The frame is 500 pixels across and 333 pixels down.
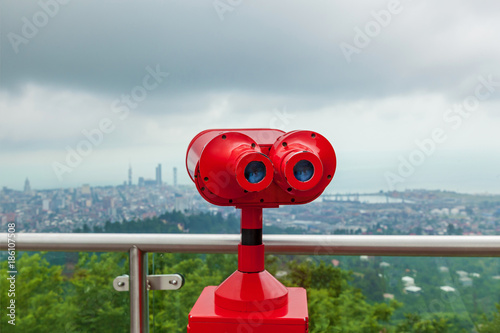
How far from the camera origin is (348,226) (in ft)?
5.11

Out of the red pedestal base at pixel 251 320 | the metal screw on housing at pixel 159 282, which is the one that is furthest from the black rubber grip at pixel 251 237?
the metal screw on housing at pixel 159 282

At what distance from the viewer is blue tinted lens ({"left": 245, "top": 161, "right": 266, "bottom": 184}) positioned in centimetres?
78

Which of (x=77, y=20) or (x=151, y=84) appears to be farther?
(x=77, y=20)

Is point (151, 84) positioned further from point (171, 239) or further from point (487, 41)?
point (487, 41)

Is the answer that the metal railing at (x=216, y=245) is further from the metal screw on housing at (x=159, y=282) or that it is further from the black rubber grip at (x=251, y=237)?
the black rubber grip at (x=251, y=237)

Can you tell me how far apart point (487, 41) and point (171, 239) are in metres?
2.36

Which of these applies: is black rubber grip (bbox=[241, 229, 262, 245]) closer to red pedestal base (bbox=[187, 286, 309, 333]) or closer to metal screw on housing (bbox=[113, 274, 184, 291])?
red pedestal base (bbox=[187, 286, 309, 333])

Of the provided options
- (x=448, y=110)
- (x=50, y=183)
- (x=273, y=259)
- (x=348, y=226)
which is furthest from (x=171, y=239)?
(x=448, y=110)

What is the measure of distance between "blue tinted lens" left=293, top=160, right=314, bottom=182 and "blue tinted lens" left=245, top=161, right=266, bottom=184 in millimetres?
64

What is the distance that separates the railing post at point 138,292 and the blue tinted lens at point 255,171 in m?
0.61

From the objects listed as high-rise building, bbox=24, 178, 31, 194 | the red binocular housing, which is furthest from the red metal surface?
high-rise building, bbox=24, 178, 31, 194

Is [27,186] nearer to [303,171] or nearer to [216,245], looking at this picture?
[216,245]

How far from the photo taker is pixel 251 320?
0.89m

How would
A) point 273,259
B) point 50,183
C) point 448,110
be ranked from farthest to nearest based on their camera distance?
point 50,183 < point 448,110 < point 273,259
